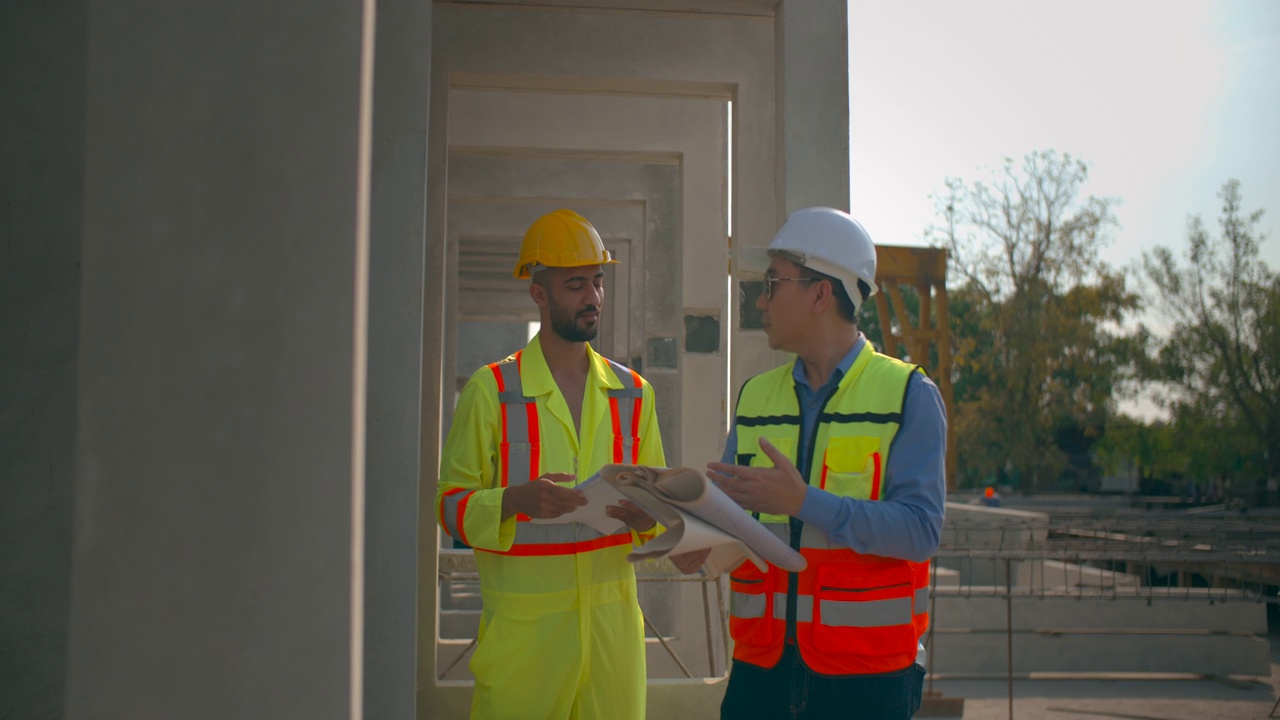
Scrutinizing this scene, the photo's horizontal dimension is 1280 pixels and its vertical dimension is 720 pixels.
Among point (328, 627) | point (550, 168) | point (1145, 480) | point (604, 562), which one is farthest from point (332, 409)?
point (1145, 480)

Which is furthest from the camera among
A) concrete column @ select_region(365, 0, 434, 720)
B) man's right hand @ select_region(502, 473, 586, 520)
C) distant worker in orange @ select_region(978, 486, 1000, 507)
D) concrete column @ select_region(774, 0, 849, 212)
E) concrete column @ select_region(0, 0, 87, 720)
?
distant worker in orange @ select_region(978, 486, 1000, 507)

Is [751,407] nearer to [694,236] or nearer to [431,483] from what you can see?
[431,483]

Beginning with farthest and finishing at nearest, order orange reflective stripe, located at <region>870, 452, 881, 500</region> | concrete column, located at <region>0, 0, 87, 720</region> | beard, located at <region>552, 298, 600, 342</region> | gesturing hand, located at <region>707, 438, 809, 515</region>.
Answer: beard, located at <region>552, 298, 600, 342</region> < orange reflective stripe, located at <region>870, 452, 881, 500</region> < gesturing hand, located at <region>707, 438, 809, 515</region> < concrete column, located at <region>0, 0, 87, 720</region>

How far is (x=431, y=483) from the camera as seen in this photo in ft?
21.5

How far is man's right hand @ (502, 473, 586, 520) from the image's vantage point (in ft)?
12.2

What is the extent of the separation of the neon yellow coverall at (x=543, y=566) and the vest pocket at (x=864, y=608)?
1.07 metres

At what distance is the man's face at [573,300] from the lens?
4.41 m

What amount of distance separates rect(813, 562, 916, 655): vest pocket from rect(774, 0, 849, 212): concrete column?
2619 mm

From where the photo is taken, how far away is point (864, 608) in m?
3.15

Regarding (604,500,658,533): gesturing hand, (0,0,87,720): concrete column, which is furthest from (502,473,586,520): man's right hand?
(0,0,87,720): concrete column

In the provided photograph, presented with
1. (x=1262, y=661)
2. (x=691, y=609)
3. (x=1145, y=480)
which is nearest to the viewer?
(x=691, y=609)

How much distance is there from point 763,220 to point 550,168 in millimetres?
4924

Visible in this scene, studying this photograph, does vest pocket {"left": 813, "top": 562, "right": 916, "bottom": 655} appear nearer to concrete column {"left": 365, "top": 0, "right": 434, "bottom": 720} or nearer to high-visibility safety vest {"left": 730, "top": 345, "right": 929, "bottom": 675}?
high-visibility safety vest {"left": 730, "top": 345, "right": 929, "bottom": 675}

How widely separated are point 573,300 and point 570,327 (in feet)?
0.43
